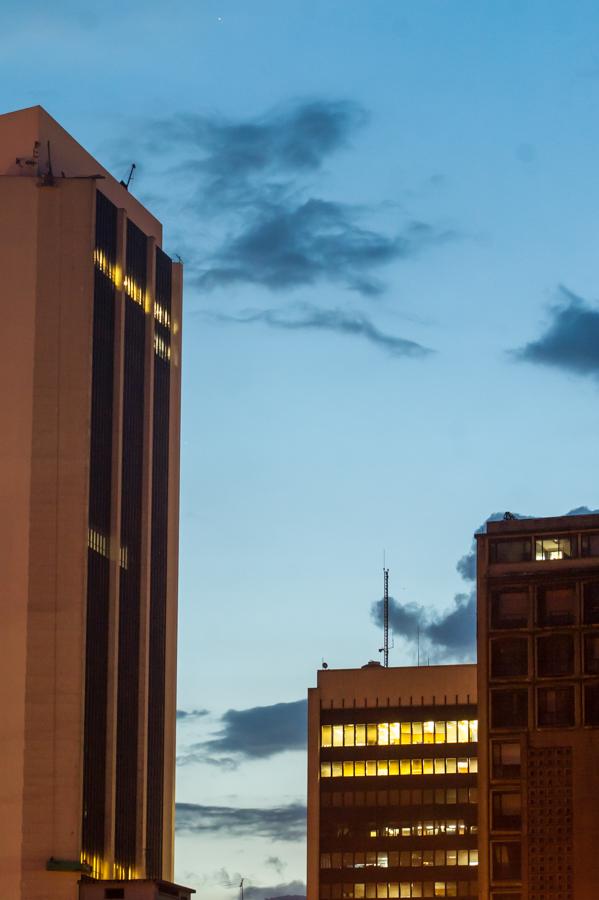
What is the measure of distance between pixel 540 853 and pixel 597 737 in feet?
39.1

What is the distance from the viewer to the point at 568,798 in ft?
642

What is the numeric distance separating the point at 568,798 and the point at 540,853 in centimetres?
586

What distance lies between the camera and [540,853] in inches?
7741

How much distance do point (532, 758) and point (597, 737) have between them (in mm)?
6981

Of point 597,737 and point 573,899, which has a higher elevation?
point 597,737

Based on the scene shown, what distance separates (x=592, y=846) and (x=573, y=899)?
5139mm

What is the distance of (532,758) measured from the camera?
200 metres

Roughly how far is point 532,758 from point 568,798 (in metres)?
5.95

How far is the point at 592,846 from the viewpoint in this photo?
19325cm

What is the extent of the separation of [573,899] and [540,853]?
5.43 metres

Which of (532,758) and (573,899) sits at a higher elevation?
(532,758)

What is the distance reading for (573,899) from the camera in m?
194
